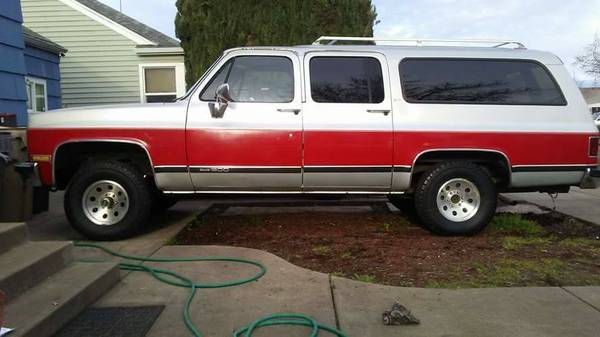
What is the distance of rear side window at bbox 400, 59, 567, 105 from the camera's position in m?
6.01

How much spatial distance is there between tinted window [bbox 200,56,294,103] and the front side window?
Result: 30.2ft

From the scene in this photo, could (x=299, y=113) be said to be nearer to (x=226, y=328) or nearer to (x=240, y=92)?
(x=240, y=92)

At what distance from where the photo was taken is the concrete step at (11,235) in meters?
4.16

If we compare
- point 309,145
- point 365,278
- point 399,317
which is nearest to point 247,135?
point 309,145

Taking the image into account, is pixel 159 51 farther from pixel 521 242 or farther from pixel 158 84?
pixel 521 242

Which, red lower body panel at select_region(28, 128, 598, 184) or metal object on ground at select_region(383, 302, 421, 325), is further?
red lower body panel at select_region(28, 128, 598, 184)

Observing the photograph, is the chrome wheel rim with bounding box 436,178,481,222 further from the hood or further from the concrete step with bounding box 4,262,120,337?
the concrete step with bounding box 4,262,120,337

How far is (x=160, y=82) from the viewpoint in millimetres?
14758

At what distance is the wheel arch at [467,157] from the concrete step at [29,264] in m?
3.67

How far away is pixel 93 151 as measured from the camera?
6.01 m

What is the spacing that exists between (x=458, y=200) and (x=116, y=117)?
3.94 m

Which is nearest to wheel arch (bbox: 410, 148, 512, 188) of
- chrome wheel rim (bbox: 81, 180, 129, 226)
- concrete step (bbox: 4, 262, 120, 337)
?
chrome wheel rim (bbox: 81, 180, 129, 226)

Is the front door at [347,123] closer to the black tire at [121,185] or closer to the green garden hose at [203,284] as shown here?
the green garden hose at [203,284]

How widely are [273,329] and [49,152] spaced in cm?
354
